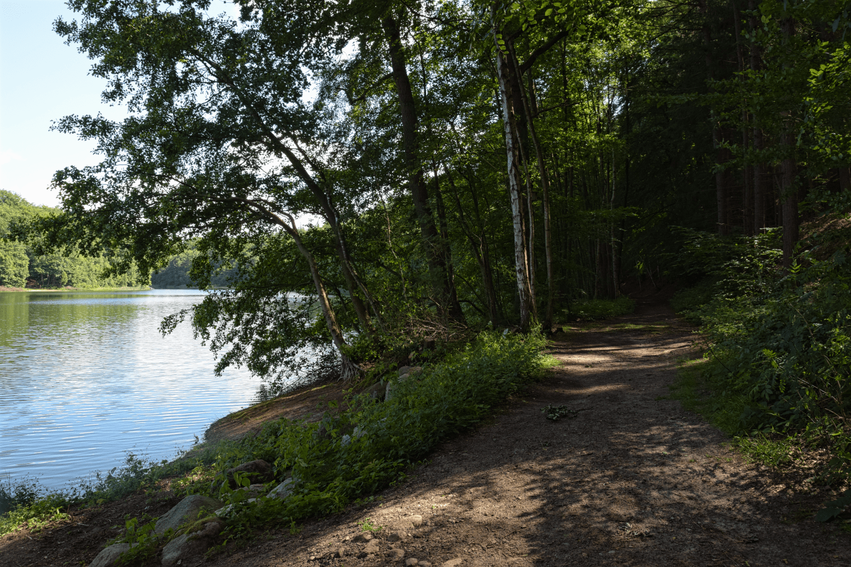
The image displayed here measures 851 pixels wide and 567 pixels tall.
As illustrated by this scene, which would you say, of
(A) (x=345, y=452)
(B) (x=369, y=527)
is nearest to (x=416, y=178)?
(A) (x=345, y=452)

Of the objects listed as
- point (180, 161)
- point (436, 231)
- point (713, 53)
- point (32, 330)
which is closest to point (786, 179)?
point (436, 231)

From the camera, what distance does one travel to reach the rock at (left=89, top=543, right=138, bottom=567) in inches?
179

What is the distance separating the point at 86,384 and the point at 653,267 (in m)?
27.8

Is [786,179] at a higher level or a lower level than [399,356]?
higher

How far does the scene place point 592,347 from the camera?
36.8 ft

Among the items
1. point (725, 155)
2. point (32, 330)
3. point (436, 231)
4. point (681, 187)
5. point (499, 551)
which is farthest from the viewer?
point (32, 330)

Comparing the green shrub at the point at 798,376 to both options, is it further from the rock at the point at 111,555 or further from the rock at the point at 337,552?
the rock at the point at 111,555

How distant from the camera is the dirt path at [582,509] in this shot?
3.17 m

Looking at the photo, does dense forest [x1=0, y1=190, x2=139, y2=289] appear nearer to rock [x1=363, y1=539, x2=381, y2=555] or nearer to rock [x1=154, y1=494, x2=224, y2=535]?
rock [x1=154, y1=494, x2=224, y2=535]

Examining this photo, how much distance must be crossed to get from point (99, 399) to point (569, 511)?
582 inches

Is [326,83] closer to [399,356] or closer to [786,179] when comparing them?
[399,356]

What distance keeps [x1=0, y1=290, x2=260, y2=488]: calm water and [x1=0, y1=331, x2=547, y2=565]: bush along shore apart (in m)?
2.17

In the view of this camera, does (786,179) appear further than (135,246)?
No

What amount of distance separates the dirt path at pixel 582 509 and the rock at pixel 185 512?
3.45 ft
